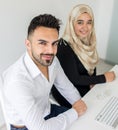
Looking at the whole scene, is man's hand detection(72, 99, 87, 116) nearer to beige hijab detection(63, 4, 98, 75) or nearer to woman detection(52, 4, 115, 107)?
woman detection(52, 4, 115, 107)

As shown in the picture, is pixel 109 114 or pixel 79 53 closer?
pixel 109 114

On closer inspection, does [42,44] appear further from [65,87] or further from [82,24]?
[82,24]

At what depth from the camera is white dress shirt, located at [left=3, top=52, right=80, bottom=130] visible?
118 cm

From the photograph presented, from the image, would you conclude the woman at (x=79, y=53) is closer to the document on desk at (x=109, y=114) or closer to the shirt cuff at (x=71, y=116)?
the document on desk at (x=109, y=114)

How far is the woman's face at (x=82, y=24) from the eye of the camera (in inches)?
76.9

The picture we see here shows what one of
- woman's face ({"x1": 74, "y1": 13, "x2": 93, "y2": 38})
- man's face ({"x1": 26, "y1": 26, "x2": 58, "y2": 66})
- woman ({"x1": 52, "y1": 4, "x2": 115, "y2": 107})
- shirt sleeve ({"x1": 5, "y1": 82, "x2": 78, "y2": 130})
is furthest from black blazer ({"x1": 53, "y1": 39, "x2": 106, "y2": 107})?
shirt sleeve ({"x1": 5, "y1": 82, "x2": 78, "y2": 130})

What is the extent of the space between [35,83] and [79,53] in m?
0.72

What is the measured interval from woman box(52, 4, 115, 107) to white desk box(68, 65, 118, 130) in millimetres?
99

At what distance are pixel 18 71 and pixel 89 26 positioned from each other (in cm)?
98

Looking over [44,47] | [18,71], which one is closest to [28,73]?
[18,71]

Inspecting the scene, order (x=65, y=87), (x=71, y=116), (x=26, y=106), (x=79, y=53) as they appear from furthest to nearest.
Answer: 1. (x=79, y=53)
2. (x=65, y=87)
3. (x=71, y=116)
4. (x=26, y=106)

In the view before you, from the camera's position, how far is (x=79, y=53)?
1.94 metres

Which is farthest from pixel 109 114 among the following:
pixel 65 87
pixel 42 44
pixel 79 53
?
pixel 79 53

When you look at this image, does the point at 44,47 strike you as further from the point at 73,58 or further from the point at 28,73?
the point at 73,58
